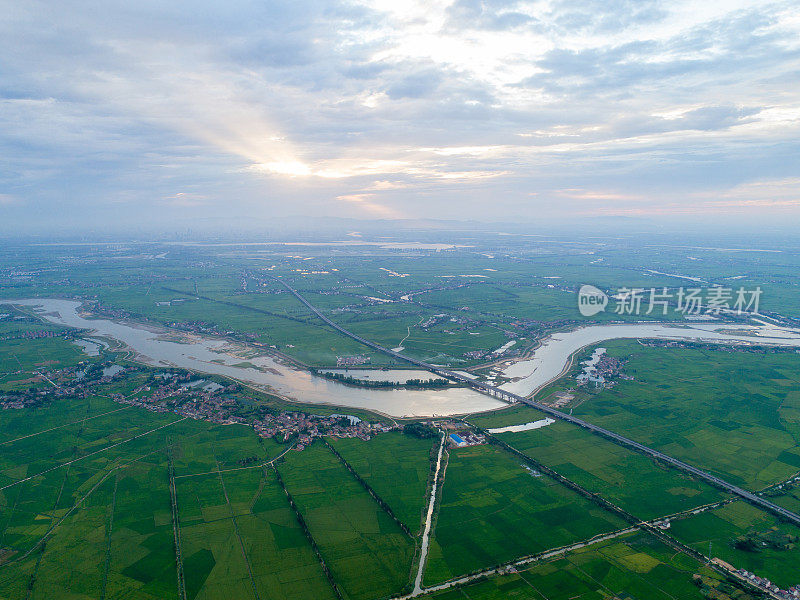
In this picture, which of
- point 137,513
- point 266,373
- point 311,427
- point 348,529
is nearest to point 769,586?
point 348,529

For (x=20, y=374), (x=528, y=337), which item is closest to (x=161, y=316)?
(x=20, y=374)

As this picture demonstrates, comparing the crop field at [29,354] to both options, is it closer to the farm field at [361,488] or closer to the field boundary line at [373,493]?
the farm field at [361,488]

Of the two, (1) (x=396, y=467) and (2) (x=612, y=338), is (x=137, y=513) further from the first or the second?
(2) (x=612, y=338)

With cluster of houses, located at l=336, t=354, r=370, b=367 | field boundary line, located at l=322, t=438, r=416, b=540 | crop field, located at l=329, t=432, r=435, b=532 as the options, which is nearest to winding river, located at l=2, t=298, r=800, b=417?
cluster of houses, located at l=336, t=354, r=370, b=367

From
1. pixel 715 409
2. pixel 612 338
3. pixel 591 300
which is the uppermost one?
pixel 591 300

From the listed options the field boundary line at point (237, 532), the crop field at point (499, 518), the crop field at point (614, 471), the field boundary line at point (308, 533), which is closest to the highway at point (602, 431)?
the crop field at point (614, 471)

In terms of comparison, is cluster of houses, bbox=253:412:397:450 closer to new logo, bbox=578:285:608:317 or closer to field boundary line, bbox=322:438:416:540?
field boundary line, bbox=322:438:416:540
